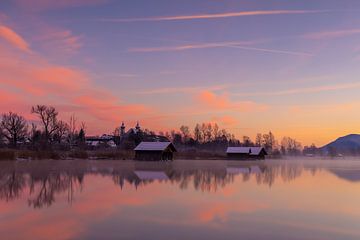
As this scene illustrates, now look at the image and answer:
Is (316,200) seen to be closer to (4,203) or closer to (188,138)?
(4,203)

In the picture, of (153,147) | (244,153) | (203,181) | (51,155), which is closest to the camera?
(203,181)

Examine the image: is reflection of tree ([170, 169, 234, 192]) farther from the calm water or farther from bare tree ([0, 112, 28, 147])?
bare tree ([0, 112, 28, 147])

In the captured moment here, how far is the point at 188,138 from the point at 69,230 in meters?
133

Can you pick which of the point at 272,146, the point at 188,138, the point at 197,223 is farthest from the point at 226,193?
the point at 272,146

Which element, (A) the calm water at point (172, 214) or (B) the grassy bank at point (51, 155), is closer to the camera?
(A) the calm water at point (172, 214)

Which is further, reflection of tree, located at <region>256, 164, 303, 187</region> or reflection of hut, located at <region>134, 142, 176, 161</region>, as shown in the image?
reflection of hut, located at <region>134, 142, 176, 161</region>

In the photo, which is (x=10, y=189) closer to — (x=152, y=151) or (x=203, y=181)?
(x=203, y=181)

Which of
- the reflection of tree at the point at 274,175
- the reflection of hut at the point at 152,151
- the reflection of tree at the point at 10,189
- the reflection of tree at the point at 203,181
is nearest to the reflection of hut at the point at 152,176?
the reflection of tree at the point at 203,181

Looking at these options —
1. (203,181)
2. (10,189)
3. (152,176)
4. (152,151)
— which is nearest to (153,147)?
(152,151)

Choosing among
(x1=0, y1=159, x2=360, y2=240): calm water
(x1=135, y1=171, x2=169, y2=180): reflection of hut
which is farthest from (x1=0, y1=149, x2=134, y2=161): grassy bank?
(x1=0, y1=159, x2=360, y2=240): calm water

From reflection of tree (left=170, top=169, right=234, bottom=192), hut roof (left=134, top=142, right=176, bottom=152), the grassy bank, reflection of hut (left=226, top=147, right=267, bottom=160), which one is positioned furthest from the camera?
reflection of hut (left=226, top=147, right=267, bottom=160)

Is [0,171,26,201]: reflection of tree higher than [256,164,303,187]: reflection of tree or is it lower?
lower

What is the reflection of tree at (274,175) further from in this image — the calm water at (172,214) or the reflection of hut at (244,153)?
the reflection of hut at (244,153)

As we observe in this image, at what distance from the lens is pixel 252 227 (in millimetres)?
10883
